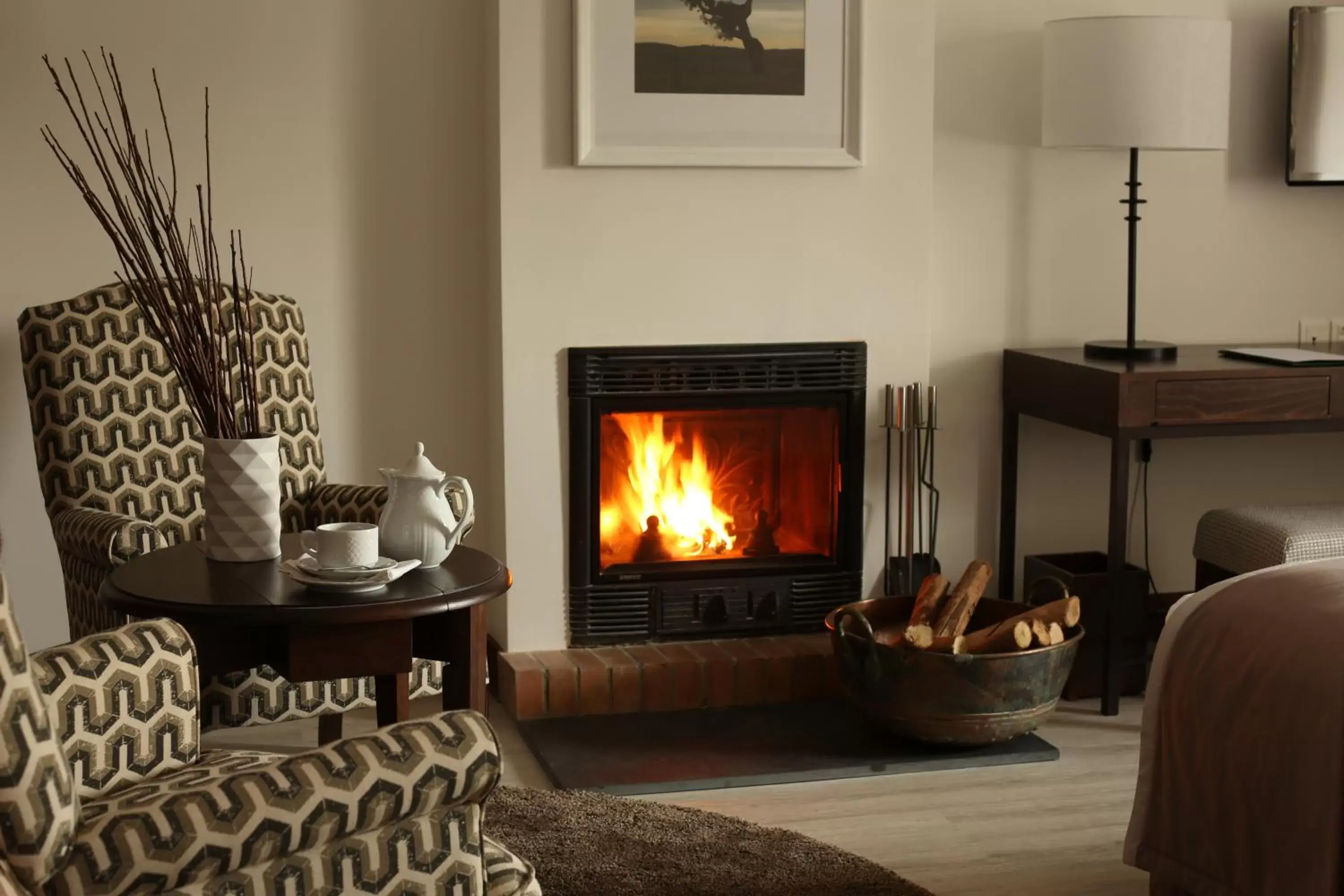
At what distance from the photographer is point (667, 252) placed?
12.2 ft

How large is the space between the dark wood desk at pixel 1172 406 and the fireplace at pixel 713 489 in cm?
57

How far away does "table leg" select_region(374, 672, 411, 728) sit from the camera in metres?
2.52

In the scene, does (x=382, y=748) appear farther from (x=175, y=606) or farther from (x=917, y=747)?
(x=917, y=747)

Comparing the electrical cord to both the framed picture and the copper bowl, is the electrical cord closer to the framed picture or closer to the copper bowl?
the copper bowl

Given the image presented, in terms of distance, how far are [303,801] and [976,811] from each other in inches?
73.0

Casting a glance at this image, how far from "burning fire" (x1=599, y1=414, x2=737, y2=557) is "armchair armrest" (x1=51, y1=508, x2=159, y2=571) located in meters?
1.26

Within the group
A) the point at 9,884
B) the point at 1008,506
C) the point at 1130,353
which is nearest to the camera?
the point at 9,884

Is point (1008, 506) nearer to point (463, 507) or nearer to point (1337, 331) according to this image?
point (1337, 331)

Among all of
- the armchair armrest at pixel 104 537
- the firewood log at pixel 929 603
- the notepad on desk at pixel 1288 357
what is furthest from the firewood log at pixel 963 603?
the armchair armrest at pixel 104 537

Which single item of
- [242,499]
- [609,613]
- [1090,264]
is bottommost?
[609,613]

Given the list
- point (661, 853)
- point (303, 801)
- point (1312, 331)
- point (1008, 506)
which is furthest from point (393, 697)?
point (1312, 331)

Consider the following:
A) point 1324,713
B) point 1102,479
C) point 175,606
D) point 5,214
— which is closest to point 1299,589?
point 1324,713

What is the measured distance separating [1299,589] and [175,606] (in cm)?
164

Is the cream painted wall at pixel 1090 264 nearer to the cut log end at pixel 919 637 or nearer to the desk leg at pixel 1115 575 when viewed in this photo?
the desk leg at pixel 1115 575
